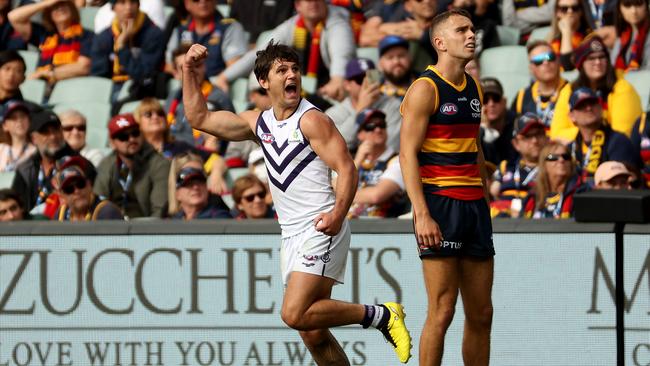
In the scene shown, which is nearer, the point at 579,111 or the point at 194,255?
the point at 194,255

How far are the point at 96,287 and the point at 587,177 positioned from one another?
11.8ft

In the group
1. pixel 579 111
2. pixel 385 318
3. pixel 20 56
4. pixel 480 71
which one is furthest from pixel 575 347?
pixel 20 56

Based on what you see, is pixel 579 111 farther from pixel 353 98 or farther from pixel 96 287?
pixel 96 287

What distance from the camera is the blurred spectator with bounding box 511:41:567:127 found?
11.0 m

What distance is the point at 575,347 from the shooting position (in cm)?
871

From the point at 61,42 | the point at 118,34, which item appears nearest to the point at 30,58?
the point at 61,42

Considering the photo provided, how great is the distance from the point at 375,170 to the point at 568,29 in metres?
2.32

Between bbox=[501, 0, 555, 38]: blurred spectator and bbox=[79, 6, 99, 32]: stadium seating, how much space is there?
13.7 feet

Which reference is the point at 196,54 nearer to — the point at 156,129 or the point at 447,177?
the point at 447,177

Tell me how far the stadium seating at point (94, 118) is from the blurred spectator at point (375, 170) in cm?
274

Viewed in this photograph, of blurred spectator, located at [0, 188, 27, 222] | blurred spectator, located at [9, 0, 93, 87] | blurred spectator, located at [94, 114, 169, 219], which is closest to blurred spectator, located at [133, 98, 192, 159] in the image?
blurred spectator, located at [94, 114, 169, 219]

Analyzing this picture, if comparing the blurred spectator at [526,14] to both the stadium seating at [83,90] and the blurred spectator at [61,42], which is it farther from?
the blurred spectator at [61,42]

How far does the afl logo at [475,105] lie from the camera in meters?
7.25

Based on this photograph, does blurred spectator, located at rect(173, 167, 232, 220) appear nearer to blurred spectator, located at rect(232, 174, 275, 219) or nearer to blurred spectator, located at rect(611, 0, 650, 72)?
blurred spectator, located at rect(232, 174, 275, 219)
